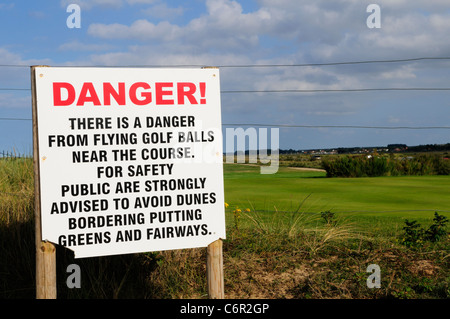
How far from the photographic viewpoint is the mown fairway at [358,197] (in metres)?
13.4

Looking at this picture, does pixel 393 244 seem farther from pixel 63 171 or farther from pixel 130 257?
pixel 63 171

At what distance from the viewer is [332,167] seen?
27.0m

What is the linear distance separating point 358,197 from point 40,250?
46.0ft

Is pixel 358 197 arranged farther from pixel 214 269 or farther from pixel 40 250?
pixel 40 250

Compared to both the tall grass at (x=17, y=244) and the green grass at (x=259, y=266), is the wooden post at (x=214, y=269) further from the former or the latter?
the tall grass at (x=17, y=244)

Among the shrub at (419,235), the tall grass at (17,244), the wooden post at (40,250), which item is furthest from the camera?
the shrub at (419,235)

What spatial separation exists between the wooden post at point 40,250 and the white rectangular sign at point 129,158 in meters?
0.07

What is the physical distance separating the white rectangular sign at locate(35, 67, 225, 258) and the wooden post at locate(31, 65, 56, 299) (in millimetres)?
66

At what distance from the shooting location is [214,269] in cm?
520

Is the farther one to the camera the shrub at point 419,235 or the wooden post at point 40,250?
the shrub at point 419,235

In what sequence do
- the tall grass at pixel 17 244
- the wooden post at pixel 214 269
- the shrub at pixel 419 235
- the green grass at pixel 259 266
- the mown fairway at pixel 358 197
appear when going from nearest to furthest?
the wooden post at pixel 214 269, the green grass at pixel 259 266, the tall grass at pixel 17 244, the shrub at pixel 419 235, the mown fairway at pixel 358 197

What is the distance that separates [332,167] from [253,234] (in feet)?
64.3

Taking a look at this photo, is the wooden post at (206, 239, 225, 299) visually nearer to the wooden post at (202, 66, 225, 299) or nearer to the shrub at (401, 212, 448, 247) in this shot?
the wooden post at (202, 66, 225, 299)

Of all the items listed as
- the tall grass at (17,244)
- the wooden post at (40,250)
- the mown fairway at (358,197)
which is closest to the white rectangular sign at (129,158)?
the wooden post at (40,250)
